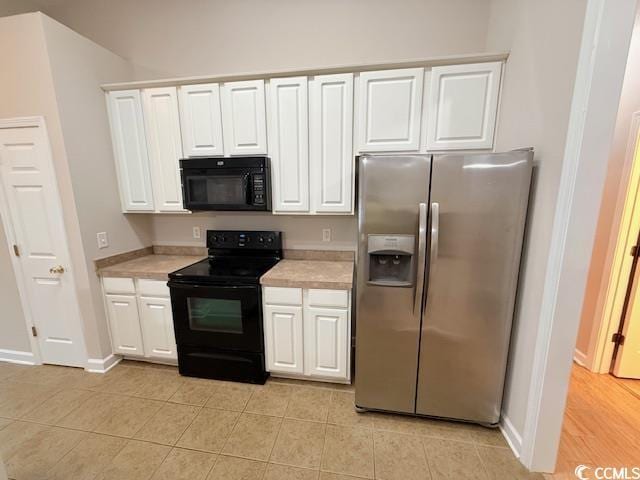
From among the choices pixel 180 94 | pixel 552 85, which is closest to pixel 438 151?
pixel 552 85

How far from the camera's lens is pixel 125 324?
2307mm

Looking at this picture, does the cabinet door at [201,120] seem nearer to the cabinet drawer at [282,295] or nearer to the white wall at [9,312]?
the cabinet drawer at [282,295]

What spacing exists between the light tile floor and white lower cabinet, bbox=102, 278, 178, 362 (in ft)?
0.86

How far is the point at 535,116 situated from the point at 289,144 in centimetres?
159

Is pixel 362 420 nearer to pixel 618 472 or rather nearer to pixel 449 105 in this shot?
pixel 618 472

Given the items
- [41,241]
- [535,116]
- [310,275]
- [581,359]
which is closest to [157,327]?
[41,241]

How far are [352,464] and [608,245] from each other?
8.71 feet

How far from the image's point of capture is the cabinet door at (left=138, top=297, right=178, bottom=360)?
221 cm

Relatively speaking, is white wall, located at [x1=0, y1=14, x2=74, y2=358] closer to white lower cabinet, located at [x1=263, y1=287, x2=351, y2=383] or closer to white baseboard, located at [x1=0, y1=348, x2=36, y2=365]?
white baseboard, located at [x1=0, y1=348, x2=36, y2=365]

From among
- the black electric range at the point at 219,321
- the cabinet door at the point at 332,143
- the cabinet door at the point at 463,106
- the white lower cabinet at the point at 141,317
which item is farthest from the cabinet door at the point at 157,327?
the cabinet door at the point at 463,106

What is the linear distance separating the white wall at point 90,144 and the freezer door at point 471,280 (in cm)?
264

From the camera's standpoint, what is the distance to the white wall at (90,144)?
6.43 feet

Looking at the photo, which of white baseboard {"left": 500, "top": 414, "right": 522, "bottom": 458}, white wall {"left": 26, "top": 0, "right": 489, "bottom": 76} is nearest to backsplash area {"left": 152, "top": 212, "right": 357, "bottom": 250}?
white wall {"left": 26, "top": 0, "right": 489, "bottom": 76}

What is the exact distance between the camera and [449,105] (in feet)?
6.10
